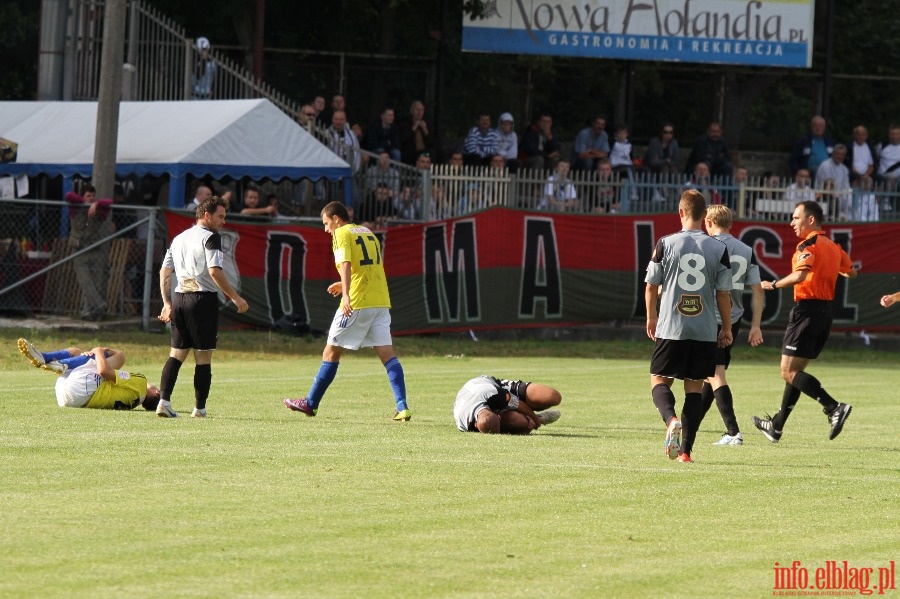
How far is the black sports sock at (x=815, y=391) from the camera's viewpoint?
1326cm

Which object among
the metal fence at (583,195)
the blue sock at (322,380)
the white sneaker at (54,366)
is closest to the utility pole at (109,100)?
the metal fence at (583,195)

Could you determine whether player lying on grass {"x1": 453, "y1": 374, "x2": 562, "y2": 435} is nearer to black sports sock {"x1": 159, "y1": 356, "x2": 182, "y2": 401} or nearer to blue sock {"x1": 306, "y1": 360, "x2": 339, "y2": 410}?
blue sock {"x1": 306, "y1": 360, "x2": 339, "y2": 410}

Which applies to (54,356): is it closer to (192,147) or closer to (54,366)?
(54,366)

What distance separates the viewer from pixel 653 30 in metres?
31.2

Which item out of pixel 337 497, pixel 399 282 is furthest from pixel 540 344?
pixel 337 497

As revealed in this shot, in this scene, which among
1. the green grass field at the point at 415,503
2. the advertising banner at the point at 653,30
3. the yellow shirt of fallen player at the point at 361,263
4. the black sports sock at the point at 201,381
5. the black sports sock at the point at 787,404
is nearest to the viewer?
the green grass field at the point at 415,503

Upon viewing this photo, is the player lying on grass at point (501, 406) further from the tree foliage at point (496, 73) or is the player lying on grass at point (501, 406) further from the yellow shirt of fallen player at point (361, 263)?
the tree foliage at point (496, 73)

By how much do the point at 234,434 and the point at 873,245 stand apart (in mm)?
16340

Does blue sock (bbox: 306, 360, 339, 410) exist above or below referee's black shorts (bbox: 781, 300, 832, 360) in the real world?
below

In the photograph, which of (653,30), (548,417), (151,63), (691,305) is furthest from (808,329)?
(653,30)

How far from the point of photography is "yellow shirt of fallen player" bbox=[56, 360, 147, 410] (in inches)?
558

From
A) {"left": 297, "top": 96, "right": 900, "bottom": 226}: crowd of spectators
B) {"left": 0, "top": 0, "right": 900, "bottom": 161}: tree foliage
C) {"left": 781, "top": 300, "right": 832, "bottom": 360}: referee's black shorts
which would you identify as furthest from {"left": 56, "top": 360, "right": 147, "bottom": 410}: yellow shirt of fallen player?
{"left": 0, "top": 0, "right": 900, "bottom": 161}: tree foliage

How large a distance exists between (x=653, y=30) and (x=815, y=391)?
19.0 meters

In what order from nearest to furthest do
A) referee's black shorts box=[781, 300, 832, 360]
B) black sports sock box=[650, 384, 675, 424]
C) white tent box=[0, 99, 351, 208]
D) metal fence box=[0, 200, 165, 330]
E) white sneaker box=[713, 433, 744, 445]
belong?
black sports sock box=[650, 384, 675, 424], white sneaker box=[713, 433, 744, 445], referee's black shorts box=[781, 300, 832, 360], metal fence box=[0, 200, 165, 330], white tent box=[0, 99, 351, 208]
